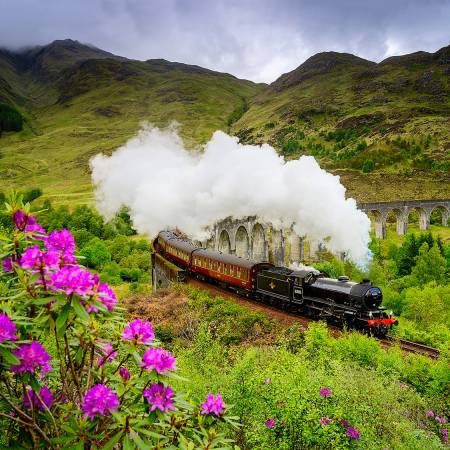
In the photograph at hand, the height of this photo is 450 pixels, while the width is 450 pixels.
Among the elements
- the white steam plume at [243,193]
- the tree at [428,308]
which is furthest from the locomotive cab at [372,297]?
the white steam plume at [243,193]

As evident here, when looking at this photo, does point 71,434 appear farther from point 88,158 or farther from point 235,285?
point 88,158

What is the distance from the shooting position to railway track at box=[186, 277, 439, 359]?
19500 mm

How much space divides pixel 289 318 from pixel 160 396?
20.0 metres

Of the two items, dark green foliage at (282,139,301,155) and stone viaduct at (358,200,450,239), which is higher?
dark green foliage at (282,139,301,155)

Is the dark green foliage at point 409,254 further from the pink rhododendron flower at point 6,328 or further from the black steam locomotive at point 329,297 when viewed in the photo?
the pink rhododendron flower at point 6,328

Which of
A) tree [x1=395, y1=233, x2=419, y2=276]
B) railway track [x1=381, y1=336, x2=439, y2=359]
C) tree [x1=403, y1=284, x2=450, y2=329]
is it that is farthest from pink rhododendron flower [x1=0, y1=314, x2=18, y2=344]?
tree [x1=395, y1=233, x2=419, y2=276]

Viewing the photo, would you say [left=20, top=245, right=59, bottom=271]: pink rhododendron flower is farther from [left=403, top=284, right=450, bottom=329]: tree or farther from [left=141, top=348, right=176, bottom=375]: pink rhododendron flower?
[left=403, top=284, right=450, bottom=329]: tree

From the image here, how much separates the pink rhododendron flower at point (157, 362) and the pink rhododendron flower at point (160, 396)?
0.50 feet

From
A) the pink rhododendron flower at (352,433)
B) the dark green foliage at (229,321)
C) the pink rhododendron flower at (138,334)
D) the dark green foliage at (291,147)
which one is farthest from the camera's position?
the dark green foliage at (291,147)

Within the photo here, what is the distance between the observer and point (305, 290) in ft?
73.6

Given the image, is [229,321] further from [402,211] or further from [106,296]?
[402,211]

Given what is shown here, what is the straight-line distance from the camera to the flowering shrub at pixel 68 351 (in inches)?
125

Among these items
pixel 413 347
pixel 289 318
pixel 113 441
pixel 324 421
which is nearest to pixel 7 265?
pixel 113 441

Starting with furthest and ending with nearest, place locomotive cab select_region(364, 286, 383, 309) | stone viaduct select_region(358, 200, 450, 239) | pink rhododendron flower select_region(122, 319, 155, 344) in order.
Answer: stone viaduct select_region(358, 200, 450, 239) → locomotive cab select_region(364, 286, 383, 309) → pink rhododendron flower select_region(122, 319, 155, 344)
